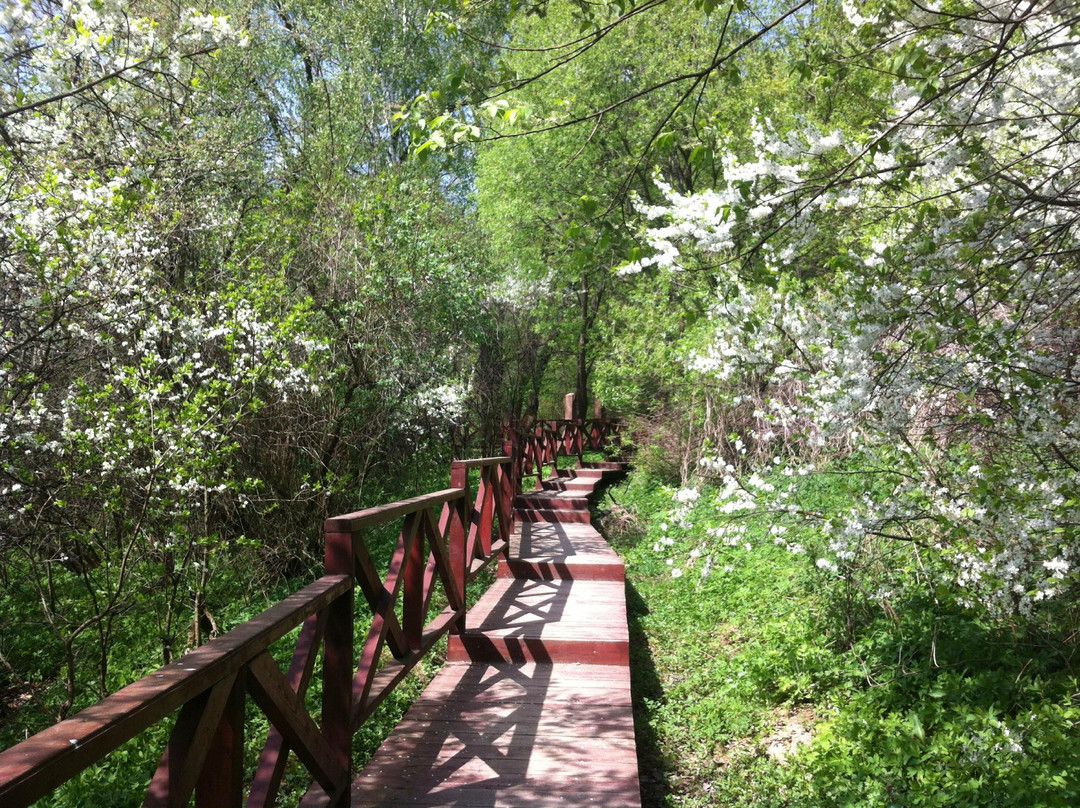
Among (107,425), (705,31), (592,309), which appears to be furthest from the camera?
(592,309)

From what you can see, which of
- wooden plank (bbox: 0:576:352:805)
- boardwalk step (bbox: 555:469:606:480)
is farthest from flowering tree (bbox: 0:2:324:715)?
boardwalk step (bbox: 555:469:606:480)

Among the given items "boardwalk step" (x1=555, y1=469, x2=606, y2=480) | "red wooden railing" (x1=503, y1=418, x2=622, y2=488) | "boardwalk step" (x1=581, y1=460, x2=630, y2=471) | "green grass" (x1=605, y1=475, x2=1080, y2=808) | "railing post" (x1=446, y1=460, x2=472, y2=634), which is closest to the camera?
"green grass" (x1=605, y1=475, x2=1080, y2=808)

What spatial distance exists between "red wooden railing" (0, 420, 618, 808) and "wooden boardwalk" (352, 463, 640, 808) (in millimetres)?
320

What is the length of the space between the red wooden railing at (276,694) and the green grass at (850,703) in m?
1.88

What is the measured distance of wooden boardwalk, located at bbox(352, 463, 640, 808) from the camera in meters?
3.29

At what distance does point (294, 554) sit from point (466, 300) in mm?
4630

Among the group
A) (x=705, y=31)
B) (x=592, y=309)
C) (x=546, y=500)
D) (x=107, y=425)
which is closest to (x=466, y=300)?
(x=546, y=500)

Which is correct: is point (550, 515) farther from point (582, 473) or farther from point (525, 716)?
point (525, 716)

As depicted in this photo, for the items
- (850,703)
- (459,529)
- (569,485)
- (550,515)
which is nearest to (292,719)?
(459,529)

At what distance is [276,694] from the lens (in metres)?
2.29

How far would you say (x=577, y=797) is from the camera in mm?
3260

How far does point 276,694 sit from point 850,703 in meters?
3.88

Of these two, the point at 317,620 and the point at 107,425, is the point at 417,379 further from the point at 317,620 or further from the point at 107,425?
the point at 317,620

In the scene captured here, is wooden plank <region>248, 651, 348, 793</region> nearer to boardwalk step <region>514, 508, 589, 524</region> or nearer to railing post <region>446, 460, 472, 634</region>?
railing post <region>446, 460, 472, 634</region>
